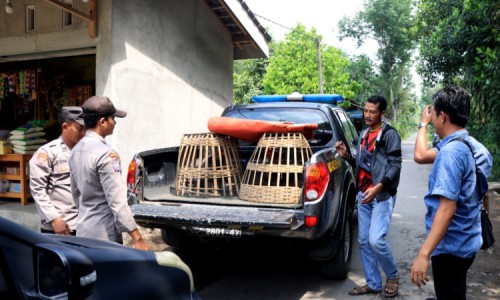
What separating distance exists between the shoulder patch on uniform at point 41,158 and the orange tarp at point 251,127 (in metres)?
1.53

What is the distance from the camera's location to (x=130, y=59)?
6.65 meters

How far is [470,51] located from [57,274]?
299 inches

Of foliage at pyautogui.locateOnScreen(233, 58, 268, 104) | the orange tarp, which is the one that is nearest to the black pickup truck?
the orange tarp

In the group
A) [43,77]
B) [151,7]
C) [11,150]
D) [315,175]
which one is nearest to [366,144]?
[315,175]

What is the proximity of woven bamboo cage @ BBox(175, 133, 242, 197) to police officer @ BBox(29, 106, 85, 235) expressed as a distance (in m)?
1.17

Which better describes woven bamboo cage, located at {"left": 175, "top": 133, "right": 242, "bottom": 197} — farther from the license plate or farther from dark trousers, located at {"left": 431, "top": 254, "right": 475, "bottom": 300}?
dark trousers, located at {"left": 431, "top": 254, "right": 475, "bottom": 300}

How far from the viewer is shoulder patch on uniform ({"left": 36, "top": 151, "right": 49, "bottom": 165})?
303cm

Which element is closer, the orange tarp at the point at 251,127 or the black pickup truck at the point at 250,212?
the black pickup truck at the point at 250,212

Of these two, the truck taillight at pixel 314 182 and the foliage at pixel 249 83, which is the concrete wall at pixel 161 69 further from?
the foliage at pixel 249 83

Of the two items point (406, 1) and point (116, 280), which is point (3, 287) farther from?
point (406, 1)

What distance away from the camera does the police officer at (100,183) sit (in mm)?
2592

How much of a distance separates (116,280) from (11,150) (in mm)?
6571

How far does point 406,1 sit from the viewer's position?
37281 millimetres

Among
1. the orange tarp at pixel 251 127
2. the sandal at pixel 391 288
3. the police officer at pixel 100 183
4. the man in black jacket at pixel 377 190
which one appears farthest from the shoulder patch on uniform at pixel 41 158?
the sandal at pixel 391 288
